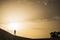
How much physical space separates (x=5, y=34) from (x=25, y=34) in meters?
0.99

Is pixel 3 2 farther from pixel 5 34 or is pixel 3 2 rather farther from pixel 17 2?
pixel 5 34

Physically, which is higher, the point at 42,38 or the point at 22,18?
the point at 22,18

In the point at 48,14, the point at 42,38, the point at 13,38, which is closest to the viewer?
the point at 13,38

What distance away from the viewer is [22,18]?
2471 mm

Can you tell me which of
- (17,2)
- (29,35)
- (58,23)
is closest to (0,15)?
(17,2)

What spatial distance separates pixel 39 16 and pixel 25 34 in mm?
347

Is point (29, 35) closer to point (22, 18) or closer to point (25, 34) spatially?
point (25, 34)

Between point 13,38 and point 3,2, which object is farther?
point 3,2

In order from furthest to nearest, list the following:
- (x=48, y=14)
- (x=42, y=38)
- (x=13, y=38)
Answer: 1. (x=48, y=14)
2. (x=42, y=38)
3. (x=13, y=38)

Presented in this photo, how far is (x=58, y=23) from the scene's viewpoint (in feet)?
8.09

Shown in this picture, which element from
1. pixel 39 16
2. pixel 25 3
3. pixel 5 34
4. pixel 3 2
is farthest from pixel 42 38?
pixel 5 34

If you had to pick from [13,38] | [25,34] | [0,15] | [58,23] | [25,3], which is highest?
[25,3]

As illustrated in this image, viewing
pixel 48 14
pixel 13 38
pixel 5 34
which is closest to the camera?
pixel 5 34

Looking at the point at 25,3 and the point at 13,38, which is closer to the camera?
the point at 13,38
